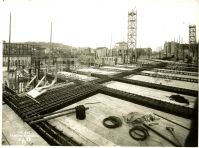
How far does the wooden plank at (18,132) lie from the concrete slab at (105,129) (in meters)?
0.57

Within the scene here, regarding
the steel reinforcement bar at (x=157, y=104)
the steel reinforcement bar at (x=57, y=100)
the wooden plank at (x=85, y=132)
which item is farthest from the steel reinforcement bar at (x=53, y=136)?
the steel reinforcement bar at (x=157, y=104)

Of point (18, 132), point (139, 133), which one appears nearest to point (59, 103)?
point (18, 132)

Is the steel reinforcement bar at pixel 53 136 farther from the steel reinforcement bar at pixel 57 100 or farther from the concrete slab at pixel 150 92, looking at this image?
the concrete slab at pixel 150 92

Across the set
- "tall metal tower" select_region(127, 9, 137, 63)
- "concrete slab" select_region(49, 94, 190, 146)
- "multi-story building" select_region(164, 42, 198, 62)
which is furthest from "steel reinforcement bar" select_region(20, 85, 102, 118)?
"tall metal tower" select_region(127, 9, 137, 63)

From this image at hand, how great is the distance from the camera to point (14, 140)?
128 inches

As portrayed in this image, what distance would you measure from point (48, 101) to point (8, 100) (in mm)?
1225

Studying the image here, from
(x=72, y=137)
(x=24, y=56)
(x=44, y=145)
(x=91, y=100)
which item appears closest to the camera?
(x=44, y=145)

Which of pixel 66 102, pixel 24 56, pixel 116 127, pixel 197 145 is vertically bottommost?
pixel 197 145

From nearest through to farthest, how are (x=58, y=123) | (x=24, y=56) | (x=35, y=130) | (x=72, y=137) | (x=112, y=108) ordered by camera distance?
(x=72, y=137) → (x=35, y=130) → (x=58, y=123) → (x=112, y=108) → (x=24, y=56)

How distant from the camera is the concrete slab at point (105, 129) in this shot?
3.18 m

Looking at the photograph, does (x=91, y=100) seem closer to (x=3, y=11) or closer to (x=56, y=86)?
(x=56, y=86)

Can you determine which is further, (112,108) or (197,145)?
(112,108)

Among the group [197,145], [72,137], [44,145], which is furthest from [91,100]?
[197,145]

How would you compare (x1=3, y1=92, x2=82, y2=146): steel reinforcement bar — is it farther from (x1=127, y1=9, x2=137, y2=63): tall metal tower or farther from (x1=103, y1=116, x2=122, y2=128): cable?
(x1=127, y1=9, x2=137, y2=63): tall metal tower
